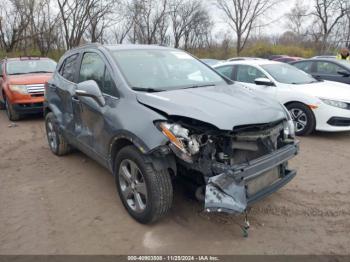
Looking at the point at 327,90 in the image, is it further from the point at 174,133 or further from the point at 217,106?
the point at 174,133

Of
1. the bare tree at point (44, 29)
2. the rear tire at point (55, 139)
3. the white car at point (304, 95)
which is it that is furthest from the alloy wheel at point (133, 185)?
the bare tree at point (44, 29)

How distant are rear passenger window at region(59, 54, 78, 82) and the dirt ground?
4.68ft

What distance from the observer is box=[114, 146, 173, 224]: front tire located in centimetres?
298

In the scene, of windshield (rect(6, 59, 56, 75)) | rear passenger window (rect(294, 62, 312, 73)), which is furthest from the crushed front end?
windshield (rect(6, 59, 56, 75))

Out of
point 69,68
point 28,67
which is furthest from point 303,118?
point 28,67

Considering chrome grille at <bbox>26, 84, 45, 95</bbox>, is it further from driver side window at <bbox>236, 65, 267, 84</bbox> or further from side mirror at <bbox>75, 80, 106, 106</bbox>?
side mirror at <bbox>75, 80, 106, 106</bbox>

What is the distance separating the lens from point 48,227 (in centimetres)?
334

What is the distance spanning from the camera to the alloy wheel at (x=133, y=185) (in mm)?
3200

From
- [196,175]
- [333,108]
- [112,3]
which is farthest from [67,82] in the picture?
[112,3]

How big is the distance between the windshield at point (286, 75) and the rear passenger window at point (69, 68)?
4.34 metres

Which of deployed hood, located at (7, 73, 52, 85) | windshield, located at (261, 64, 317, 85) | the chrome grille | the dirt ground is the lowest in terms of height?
the dirt ground

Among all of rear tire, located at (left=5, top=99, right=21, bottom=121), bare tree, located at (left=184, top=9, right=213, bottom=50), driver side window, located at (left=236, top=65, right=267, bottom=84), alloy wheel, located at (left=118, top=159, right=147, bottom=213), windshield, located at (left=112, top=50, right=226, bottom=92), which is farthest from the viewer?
bare tree, located at (left=184, top=9, right=213, bottom=50)

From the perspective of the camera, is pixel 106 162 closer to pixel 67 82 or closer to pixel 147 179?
pixel 147 179

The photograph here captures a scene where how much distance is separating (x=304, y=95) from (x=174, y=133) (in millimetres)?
4411
